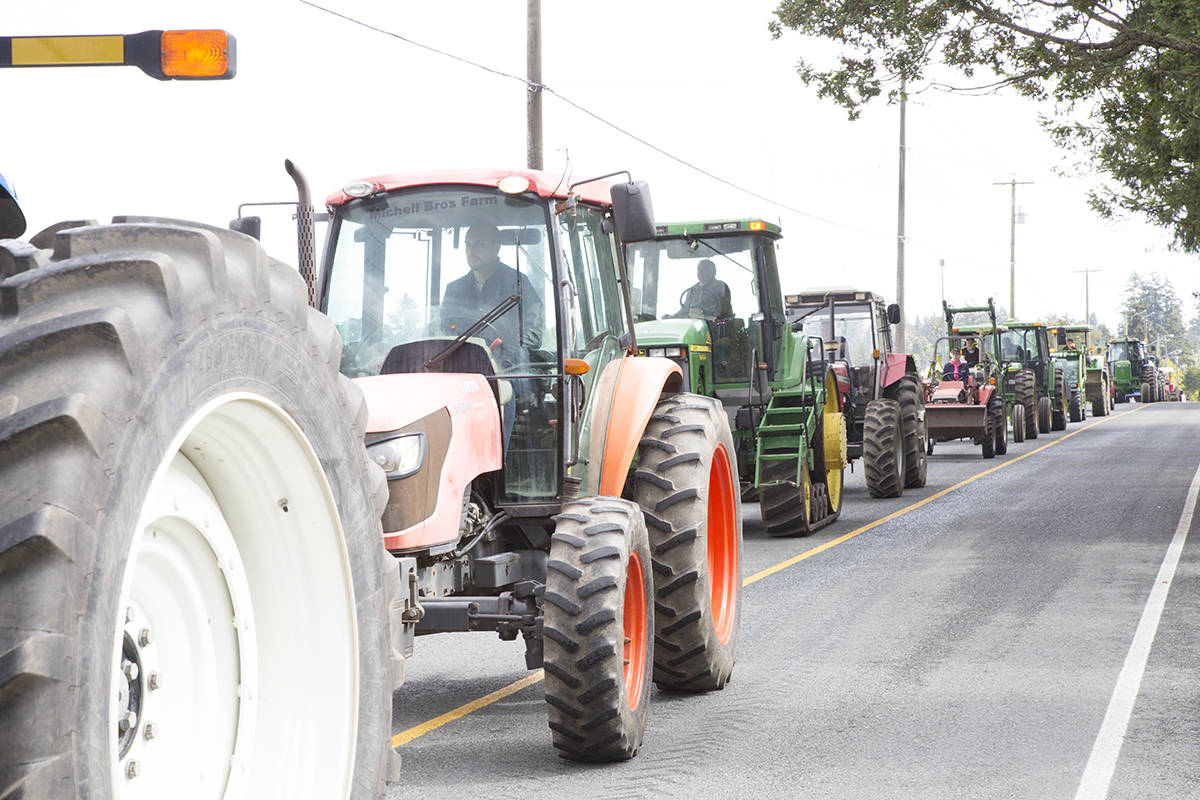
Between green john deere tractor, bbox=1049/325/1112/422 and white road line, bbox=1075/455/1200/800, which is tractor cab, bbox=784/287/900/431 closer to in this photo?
white road line, bbox=1075/455/1200/800

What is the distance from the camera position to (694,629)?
668 cm

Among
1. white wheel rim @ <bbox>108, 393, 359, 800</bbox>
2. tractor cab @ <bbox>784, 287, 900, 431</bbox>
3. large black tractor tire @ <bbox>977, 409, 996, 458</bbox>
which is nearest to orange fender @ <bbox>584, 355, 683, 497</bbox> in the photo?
white wheel rim @ <bbox>108, 393, 359, 800</bbox>

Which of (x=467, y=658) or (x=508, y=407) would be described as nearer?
(x=508, y=407)

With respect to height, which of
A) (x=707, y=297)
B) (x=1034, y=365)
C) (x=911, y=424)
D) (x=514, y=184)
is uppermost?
(x=514, y=184)

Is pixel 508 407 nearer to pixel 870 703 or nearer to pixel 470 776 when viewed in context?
pixel 470 776

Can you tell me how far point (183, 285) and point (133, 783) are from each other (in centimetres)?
84

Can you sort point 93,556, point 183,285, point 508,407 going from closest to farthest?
1. point 93,556
2. point 183,285
3. point 508,407

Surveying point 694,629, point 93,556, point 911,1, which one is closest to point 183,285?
point 93,556

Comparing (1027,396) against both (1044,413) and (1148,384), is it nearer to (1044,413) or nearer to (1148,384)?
(1044,413)

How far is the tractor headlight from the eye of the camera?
521cm

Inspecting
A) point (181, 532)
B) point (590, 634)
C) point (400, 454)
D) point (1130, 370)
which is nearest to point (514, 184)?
point (400, 454)

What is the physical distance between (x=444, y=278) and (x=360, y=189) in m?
0.58

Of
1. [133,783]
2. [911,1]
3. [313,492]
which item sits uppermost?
[911,1]

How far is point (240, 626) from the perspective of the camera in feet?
8.75
